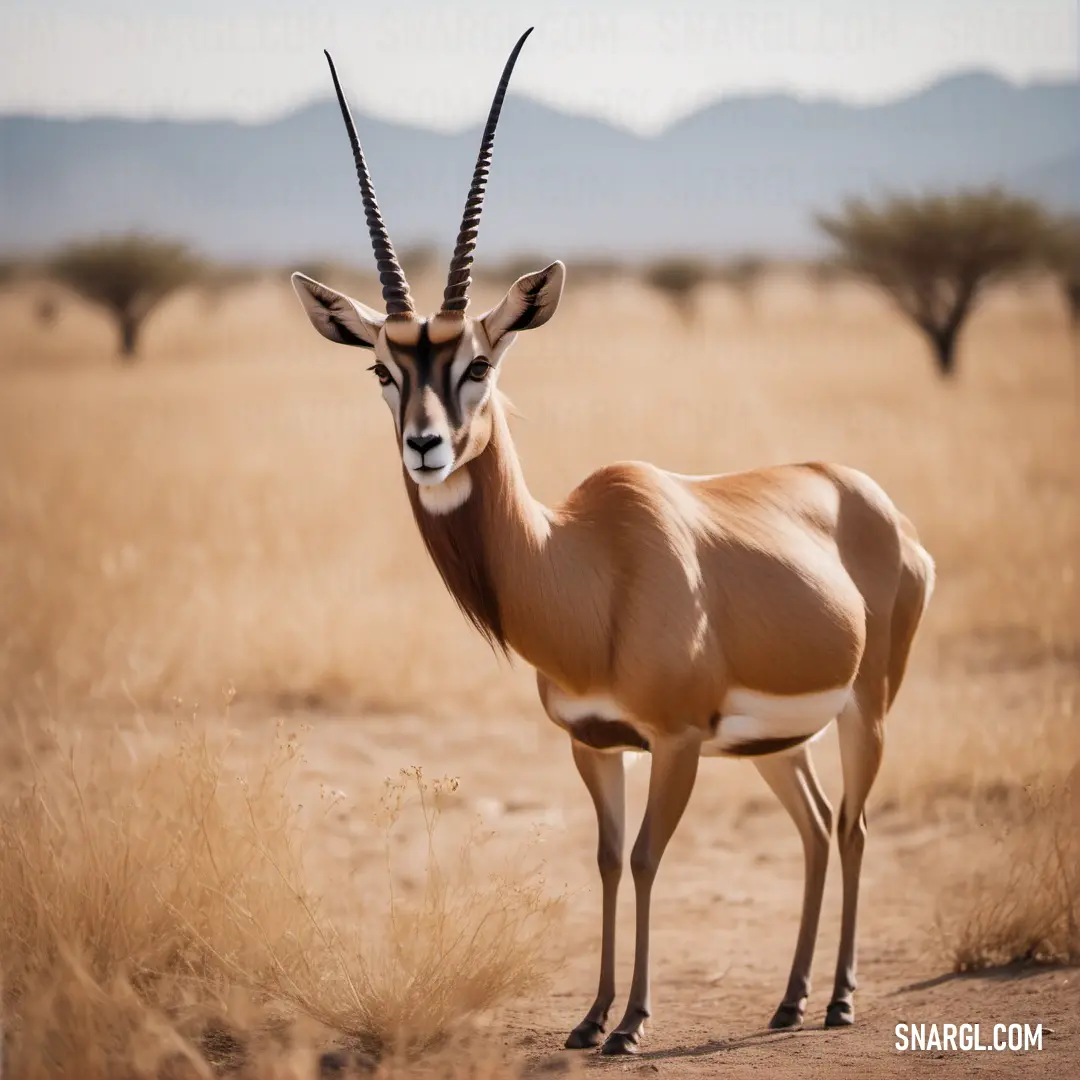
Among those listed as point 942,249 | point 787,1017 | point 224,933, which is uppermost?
point 942,249

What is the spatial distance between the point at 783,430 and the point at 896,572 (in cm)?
1319

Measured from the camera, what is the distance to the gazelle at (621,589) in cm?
487

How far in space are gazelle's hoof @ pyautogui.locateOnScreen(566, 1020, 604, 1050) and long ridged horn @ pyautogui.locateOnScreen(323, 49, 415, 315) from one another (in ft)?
8.63

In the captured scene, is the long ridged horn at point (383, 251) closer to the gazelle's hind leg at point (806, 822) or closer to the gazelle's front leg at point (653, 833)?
the gazelle's front leg at point (653, 833)

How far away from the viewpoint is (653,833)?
5.15 m

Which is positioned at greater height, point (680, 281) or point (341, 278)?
point (341, 278)

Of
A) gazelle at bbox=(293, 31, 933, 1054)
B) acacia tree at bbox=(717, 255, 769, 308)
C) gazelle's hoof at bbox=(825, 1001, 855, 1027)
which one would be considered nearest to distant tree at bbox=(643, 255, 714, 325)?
acacia tree at bbox=(717, 255, 769, 308)

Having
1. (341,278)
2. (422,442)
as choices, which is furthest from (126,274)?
(422,442)

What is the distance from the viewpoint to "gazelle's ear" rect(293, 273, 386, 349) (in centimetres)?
497

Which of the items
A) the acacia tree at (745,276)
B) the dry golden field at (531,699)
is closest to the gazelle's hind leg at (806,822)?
the dry golden field at (531,699)

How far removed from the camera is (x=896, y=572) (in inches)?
237

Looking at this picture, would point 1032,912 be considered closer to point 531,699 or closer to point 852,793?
point 852,793

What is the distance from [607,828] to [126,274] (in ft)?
124

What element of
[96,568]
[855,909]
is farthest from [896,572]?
[96,568]
